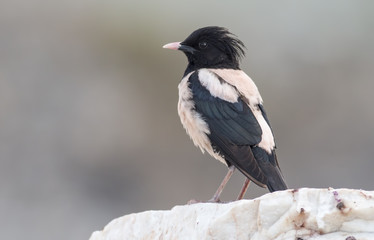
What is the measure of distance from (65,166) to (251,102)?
8.11 meters

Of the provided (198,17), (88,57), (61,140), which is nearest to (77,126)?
(61,140)

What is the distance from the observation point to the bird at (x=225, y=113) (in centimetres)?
795

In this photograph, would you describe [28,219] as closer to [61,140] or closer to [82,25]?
[61,140]

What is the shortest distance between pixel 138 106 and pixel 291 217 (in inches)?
461

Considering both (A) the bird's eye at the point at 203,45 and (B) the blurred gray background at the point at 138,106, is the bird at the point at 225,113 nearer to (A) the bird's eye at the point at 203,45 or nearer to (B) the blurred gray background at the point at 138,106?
(A) the bird's eye at the point at 203,45

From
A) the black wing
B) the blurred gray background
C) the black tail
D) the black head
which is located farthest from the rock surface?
the blurred gray background

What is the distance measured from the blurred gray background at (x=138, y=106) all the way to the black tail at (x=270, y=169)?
20.1 feet

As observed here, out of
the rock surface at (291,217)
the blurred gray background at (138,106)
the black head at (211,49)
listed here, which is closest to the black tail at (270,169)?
the black head at (211,49)

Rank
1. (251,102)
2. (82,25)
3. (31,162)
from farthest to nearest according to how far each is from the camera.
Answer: (82,25) < (31,162) < (251,102)

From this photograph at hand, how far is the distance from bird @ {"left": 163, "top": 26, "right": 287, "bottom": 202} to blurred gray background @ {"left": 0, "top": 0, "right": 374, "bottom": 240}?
5.37 meters

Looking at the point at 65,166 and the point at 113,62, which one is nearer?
the point at 65,166

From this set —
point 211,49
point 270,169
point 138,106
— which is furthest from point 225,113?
point 138,106

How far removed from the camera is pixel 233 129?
8180 millimetres

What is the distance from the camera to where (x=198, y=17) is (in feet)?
64.3
